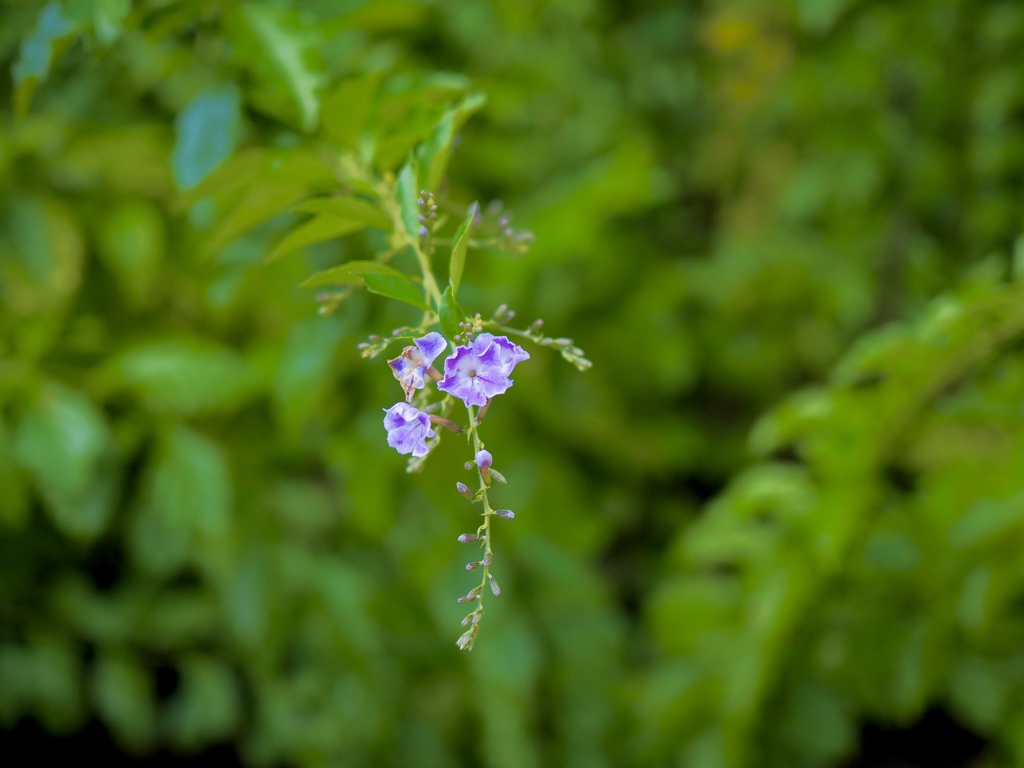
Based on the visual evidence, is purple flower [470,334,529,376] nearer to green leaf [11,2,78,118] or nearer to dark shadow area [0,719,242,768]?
green leaf [11,2,78,118]

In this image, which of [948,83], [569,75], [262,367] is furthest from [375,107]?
[948,83]

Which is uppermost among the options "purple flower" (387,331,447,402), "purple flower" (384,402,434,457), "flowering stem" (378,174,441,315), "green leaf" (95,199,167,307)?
"green leaf" (95,199,167,307)

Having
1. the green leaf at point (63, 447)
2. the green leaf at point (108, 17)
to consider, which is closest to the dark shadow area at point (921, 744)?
the green leaf at point (63, 447)

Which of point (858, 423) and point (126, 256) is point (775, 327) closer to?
point (858, 423)

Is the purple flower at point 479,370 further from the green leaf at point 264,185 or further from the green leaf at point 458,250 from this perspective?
the green leaf at point 264,185

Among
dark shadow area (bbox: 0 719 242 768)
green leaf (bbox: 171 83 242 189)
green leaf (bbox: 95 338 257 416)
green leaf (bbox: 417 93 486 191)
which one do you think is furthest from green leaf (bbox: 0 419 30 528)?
green leaf (bbox: 417 93 486 191)

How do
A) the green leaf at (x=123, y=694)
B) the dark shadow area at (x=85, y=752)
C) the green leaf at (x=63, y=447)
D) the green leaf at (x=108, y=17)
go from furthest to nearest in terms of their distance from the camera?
the dark shadow area at (x=85, y=752) < the green leaf at (x=123, y=694) < the green leaf at (x=63, y=447) < the green leaf at (x=108, y=17)

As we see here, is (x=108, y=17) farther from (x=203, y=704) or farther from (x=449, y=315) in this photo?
(x=203, y=704)
